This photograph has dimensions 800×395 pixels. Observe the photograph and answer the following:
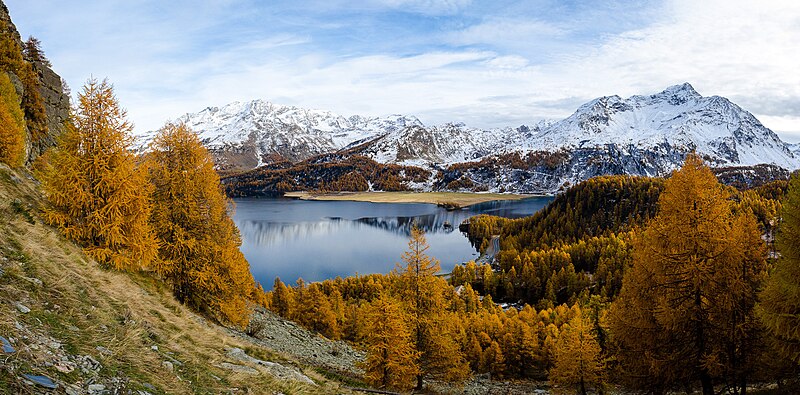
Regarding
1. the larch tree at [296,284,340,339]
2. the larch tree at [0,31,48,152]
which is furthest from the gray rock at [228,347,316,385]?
the larch tree at [296,284,340,339]

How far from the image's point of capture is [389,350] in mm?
20844

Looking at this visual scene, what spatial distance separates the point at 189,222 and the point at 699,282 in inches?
830

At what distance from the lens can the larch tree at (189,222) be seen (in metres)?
19.2

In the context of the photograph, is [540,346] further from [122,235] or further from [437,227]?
[437,227]

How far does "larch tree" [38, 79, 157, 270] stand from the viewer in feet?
Answer: 51.5

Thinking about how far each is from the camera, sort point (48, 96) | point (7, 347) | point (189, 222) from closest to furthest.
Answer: point (7, 347)
point (189, 222)
point (48, 96)

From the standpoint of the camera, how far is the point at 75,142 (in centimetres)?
1612

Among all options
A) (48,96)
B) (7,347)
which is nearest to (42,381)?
(7,347)

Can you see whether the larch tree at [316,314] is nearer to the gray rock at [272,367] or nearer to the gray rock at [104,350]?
the gray rock at [272,367]

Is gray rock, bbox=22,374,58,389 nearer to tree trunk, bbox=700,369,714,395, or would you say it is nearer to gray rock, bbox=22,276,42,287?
gray rock, bbox=22,276,42,287

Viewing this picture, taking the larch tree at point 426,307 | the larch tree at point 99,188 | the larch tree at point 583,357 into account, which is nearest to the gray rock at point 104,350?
the larch tree at point 99,188

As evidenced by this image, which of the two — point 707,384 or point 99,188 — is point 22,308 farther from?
point 707,384

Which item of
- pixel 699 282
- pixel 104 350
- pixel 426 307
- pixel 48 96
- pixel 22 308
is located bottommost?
pixel 426 307

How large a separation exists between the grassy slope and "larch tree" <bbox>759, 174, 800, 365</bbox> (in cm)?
1371
